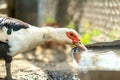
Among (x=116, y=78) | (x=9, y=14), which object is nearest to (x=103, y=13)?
(x=9, y=14)

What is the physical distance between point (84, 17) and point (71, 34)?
4.97 m

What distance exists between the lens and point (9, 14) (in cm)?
750

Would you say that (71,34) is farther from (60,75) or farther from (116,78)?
(116,78)

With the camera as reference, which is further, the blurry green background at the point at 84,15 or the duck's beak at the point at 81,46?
the blurry green background at the point at 84,15

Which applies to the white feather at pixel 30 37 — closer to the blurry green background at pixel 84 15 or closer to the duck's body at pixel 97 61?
the duck's body at pixel 97 61

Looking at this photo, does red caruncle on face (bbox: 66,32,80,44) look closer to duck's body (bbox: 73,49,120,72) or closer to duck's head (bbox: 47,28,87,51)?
duck's head (bbox: 47,28,87,51)

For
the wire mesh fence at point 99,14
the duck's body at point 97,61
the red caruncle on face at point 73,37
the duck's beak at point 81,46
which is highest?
the wire mesh fence at point 99,14

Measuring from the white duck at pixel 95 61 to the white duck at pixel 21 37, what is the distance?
237 mm

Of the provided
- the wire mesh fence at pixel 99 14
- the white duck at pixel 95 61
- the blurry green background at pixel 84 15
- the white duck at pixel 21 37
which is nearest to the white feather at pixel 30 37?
the white duck at pixel 21 37

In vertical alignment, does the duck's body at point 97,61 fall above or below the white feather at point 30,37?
below

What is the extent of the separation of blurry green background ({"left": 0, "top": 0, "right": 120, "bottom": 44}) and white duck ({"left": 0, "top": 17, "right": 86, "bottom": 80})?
7.84 feet

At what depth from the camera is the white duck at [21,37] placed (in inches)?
151

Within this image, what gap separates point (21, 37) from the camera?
3854 millimetres

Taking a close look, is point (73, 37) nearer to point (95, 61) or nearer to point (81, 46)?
point (81, 46)
